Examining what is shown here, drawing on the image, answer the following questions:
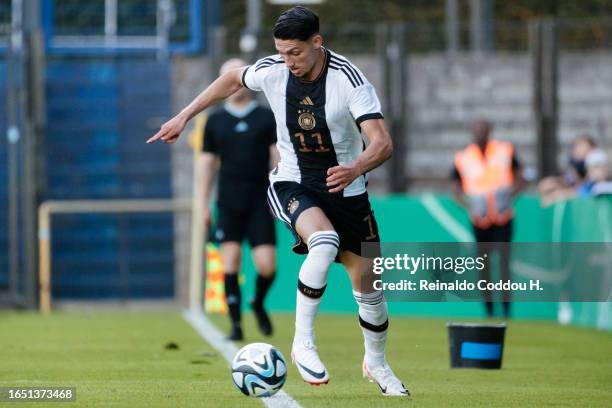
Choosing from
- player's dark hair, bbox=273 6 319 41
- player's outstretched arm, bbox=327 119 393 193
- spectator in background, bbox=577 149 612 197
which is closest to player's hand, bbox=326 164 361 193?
player's outstretched arm, bbox=327 119 393 193

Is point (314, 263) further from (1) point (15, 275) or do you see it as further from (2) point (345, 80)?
(1) point (15, 275)

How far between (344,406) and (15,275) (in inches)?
507

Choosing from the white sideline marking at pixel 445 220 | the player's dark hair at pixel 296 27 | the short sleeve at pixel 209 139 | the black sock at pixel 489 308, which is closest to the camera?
the player's dark hair at pixel 296 27

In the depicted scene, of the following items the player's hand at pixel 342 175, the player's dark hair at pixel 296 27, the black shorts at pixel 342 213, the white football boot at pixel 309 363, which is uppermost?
the player's dark hair at pixel 296 27

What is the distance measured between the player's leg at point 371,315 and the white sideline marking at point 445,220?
31.8ft

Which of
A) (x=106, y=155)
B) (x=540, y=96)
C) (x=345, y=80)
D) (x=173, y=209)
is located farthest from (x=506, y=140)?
(x=345, y=80)

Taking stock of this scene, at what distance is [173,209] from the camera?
65.2 ft

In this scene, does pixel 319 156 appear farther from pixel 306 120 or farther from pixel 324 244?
pixel 324 244

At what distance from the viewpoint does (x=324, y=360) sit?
1039cm

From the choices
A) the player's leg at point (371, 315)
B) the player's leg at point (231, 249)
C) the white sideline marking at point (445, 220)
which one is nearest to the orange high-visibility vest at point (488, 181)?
the white sideline marking at point (445, 220)

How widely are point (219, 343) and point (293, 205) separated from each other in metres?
4.24

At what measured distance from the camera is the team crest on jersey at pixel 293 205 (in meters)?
7.89

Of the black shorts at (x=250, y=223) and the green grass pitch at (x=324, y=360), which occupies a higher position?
the black shorts at (x=250, y=223)

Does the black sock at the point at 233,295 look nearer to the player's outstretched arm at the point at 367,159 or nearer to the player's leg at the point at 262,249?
the player's leg at the point at 262,249
